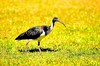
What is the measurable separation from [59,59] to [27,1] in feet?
76.5

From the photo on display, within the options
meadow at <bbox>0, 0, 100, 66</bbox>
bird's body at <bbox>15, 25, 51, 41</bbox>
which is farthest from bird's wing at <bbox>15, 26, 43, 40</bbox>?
meadow at <bbox>0, 0, 100, 66</bbox>

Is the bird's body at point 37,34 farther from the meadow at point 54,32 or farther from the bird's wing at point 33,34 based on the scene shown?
the meadow at point 54,32

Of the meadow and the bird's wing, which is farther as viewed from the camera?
the bird's wing

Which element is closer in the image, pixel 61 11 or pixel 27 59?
pixel 27 59

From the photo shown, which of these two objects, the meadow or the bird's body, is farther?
the bird's body

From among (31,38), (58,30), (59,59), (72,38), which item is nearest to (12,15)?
(58,30)

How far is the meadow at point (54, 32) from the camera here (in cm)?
2181

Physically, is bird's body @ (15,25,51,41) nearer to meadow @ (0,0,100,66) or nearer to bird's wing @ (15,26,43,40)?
bird's wing @ (15,26,43,40)

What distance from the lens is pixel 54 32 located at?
31156mm

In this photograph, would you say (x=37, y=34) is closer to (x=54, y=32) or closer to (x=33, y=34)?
(x=33, y=34)

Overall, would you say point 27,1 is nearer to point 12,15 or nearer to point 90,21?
point 12,15

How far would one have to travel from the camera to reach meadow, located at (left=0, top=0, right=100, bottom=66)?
2181cm

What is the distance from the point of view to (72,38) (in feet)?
95.1

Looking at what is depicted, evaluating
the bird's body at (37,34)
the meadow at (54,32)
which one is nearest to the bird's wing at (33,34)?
the bird's body at (37,34)
